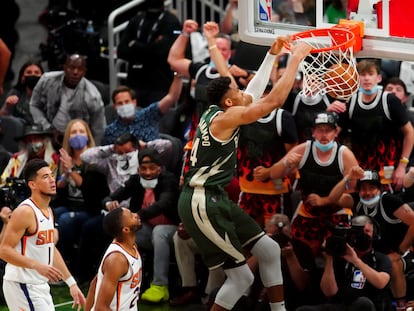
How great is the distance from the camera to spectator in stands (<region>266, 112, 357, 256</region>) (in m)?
10.1

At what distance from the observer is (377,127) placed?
10.5 meters

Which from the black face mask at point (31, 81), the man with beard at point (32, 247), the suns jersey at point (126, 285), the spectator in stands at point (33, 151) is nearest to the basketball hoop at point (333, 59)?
the suns jersey at point (126, 285)

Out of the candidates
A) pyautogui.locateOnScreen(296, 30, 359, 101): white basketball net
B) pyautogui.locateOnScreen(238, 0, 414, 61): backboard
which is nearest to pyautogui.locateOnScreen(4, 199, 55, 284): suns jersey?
pyautogui.locateOnScreen(238, 0, 414, 61): backboard

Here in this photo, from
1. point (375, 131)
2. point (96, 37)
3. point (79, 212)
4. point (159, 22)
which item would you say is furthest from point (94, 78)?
point (375, 131)

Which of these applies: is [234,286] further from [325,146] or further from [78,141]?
[78,141]

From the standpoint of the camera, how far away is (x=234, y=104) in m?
9.17

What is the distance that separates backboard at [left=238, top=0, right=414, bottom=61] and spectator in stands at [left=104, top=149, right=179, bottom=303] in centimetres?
208

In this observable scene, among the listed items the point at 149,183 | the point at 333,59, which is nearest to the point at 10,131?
the point at 149,183

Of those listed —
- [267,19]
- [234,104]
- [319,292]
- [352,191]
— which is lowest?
[319,292]

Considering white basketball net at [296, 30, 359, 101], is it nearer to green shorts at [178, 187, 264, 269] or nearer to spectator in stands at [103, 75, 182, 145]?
green shorts at [178, 187, 264, 269]

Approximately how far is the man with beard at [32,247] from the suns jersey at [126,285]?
0.27 metres

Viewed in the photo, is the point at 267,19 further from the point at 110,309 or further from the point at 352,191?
the point at 110,309

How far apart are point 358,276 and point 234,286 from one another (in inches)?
42.4

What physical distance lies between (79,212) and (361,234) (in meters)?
3.33
